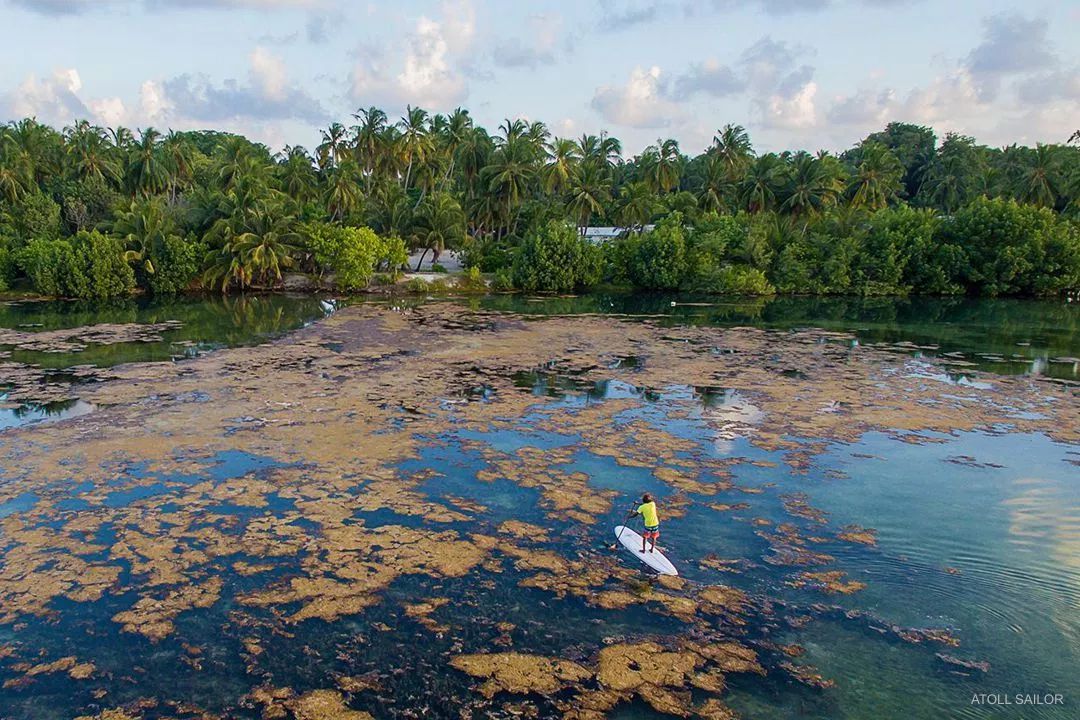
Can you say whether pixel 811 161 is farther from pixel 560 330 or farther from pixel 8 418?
pixel 8 418

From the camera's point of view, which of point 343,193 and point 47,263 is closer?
point 47,263

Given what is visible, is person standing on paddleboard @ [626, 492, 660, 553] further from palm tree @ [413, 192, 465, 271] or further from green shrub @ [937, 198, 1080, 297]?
green shrub @ [937, 198, 1080, 297]

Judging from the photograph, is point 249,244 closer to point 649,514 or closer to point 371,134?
point 371,134

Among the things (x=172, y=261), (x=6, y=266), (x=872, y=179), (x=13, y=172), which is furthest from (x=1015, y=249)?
(x=13, y=172)

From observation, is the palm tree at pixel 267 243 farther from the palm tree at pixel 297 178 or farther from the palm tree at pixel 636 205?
the palm tree at pixel 636 205

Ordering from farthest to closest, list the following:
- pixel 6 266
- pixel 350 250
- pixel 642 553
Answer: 1. pixel 350 250
2. pixel 6 266
3. pixel 642 553
